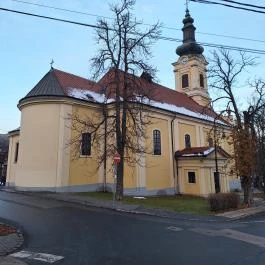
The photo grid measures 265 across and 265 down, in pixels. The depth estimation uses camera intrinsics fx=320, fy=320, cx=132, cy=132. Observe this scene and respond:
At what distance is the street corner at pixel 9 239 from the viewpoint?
8.26 metres

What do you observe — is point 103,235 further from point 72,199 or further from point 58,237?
point 72,199

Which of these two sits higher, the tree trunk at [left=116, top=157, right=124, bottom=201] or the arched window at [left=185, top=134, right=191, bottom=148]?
the arched window at [left=185, top=134, right=191, bottom=148]

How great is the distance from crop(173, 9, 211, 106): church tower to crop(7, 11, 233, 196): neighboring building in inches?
354

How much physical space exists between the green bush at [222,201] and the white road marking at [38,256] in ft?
40.8

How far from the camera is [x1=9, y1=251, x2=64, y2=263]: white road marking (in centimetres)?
739

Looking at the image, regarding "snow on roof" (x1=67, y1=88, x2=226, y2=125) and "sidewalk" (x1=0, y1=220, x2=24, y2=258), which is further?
"snow on roof" (x1=67, y1=88, x2=226, y2=125)

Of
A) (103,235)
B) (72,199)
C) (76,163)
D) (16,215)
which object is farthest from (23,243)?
(76,163)

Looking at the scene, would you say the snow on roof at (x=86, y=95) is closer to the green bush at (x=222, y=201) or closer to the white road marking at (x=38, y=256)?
the green bush at (x=222, y=201)

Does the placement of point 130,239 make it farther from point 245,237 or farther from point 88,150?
point 88,150

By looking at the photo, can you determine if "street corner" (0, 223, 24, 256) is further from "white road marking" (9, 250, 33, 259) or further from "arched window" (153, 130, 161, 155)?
"arched window" (153, 130, 161, 155)

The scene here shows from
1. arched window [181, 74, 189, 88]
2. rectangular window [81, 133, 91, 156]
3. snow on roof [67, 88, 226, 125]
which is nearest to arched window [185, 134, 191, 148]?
snow on roof [67, 88, 226, 125]

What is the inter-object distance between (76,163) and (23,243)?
16336mm

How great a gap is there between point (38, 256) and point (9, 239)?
209 cm

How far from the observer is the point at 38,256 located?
7660 millimetres
